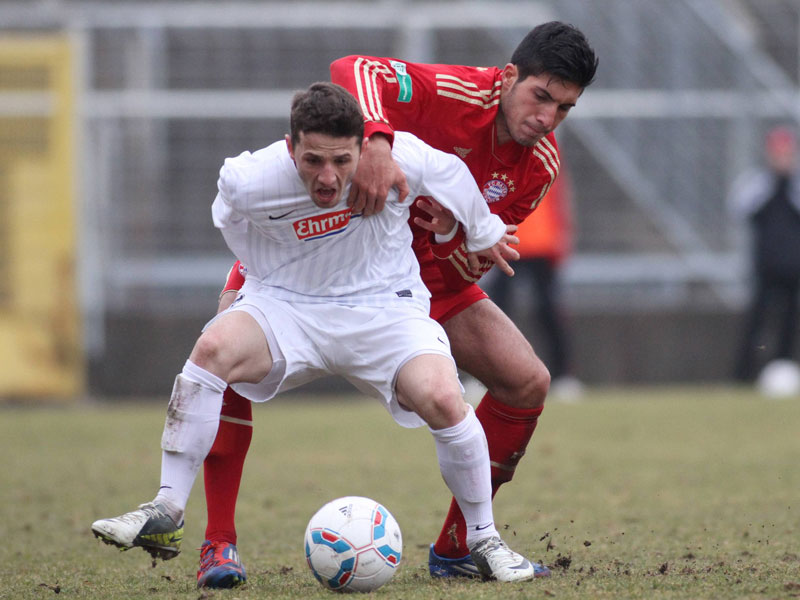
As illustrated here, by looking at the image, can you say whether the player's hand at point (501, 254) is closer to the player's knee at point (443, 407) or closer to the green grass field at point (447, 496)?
the player's knee at point (443, 407)

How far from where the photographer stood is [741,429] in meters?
8.71

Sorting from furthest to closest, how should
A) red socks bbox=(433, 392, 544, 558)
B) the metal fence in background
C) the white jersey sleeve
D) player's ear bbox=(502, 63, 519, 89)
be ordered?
the metal fence in background → red socks bbox=(433, 392, 544, 558) → player's ear bbox=(502, 63, 519, 89) → the white jersey sleeve

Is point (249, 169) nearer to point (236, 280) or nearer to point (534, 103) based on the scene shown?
point (236, 280)

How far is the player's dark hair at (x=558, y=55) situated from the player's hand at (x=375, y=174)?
67cm

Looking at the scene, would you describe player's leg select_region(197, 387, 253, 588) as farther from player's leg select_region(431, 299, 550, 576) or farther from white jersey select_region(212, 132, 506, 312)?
player's leg select_region(431, 299, 550, 576)

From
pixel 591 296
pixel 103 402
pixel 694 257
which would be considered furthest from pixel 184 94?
pixel 694 257

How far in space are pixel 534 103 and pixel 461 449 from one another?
1208 mm

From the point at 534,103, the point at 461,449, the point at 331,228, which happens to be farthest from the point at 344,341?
the point at 534,103

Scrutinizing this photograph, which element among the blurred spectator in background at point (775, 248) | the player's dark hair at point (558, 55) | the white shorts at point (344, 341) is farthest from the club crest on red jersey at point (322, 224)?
the blurred spectator in background at point (775, 248)

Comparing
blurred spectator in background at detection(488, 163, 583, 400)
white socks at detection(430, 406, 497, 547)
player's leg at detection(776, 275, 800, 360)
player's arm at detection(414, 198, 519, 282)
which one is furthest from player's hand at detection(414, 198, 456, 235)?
player's leg at detection(776, 275, 800, 360)

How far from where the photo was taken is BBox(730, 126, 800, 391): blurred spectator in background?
11.5m

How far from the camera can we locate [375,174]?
396cm

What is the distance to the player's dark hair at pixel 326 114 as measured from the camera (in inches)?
152

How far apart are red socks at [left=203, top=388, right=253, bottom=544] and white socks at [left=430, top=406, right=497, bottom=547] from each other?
26.7 inches
